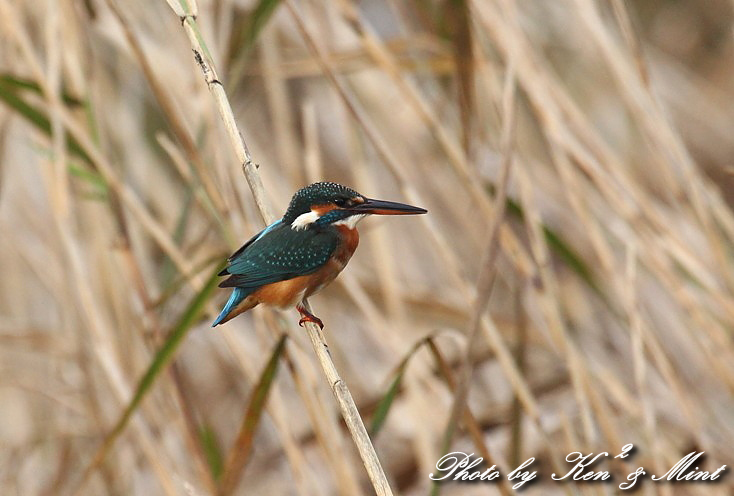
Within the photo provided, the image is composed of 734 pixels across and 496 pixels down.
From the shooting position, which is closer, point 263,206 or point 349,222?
point 263,206

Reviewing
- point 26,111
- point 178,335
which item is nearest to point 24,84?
point 26,111

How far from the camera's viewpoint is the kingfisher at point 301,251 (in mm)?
Answer: 1294

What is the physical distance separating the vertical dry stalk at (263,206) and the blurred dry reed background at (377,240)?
0.31 m

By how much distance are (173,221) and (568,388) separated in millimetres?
1363

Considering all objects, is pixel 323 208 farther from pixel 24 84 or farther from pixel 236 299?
pixel 24 84

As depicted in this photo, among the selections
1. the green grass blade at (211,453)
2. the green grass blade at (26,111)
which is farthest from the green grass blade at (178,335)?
the green grass blade at (26,111)

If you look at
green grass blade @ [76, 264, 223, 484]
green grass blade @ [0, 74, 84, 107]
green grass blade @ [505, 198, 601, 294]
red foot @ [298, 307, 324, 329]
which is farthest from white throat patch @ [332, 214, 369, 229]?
green grass blade @ [0, 74, 84, 107]

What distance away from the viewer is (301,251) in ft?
4.39

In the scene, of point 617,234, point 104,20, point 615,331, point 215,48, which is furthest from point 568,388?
point 104,20

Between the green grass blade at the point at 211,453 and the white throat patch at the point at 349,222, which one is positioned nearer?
the white throat patch at the point at 349,222

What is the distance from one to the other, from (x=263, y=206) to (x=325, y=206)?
0.16 m

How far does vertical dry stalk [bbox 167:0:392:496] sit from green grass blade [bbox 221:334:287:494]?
0.25 meters

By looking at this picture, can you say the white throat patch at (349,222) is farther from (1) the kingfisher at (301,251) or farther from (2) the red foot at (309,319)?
(2) the red foot at (309,319)

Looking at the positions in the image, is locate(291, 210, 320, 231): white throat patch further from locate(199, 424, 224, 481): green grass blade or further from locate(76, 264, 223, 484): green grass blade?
locate(199, 424, 224, 481): green grass blade
